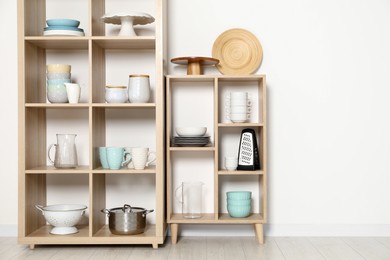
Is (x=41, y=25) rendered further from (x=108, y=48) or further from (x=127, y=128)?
(x=127, y=128)

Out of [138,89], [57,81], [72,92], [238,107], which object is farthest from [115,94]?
[238,107]

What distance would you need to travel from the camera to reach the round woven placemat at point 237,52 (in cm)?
379

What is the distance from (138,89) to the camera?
11.4 feet

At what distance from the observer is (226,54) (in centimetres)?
381

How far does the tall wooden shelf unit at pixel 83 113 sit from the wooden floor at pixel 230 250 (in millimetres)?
72

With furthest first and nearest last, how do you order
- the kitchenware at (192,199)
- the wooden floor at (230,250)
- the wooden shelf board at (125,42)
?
1. the kitchenware at (192,199)
2. the wooden shelf board at (125,42)
3. the wooden floor at (230,250)

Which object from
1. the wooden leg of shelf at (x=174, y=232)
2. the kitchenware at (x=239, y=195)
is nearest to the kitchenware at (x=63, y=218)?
the wooden leg of shelf at (x=174, y=232)

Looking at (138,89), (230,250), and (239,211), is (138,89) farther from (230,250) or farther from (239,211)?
(230,250)

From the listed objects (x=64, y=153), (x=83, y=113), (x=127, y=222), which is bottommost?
(x=127, y=222)

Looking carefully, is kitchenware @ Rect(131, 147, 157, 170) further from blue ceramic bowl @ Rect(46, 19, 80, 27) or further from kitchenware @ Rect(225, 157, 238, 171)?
blue ceramic bowl @ Rect(46, 19, 80, 27)

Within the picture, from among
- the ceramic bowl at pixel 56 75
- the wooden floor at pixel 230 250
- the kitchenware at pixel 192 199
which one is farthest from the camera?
Answer: the kitchenware at pixel 192 199

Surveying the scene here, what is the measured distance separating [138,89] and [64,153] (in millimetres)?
580

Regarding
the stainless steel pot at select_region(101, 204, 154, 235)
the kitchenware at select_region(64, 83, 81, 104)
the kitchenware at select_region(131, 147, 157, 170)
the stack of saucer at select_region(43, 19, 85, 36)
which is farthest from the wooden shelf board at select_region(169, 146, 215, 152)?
the stack of saucer at select_region(43, 19, 85, 36)

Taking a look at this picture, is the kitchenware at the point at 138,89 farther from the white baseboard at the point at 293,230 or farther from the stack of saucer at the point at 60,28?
the white baseboard at the point at 293,230
